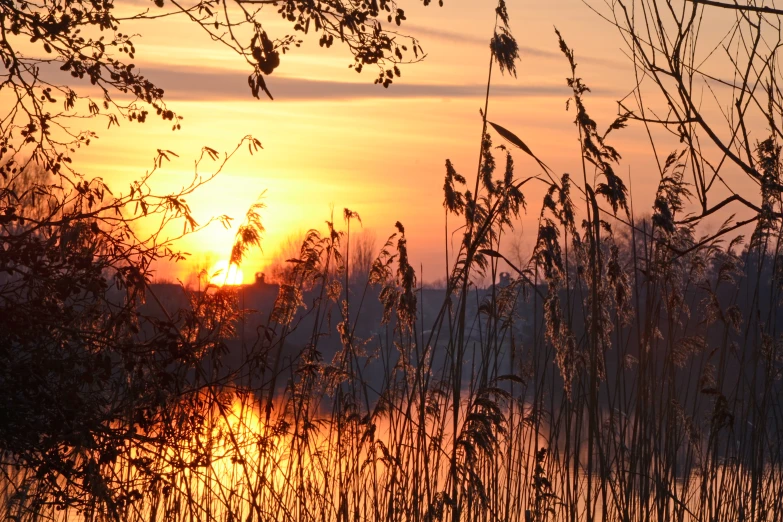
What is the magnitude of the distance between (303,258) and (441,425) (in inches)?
45.1

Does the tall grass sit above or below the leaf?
below

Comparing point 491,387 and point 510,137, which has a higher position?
point 510,137

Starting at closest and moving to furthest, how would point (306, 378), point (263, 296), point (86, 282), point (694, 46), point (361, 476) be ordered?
point (694, 46)
point (86, 282)
point (306, 378)
point (361, 476)
point (263, 296)

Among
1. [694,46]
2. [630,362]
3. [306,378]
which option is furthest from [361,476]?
[694,46]

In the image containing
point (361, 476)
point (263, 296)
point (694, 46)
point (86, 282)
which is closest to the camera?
point (694, 46)

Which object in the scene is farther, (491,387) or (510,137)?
(491,387)

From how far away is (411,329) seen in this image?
4.14 meters

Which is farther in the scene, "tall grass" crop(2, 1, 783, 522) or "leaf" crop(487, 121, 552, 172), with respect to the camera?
"tall grass" crop(2, 1, 783, 522)

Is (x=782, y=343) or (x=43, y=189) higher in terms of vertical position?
(x=43, y=189)

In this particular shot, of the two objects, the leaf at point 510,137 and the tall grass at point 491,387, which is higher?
the leaf at point 510,137

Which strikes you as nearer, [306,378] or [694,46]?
[694,46]

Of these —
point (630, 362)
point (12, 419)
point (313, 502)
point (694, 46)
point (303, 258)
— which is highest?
point (694, 46)

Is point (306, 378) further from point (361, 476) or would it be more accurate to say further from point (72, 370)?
point (72, 370)

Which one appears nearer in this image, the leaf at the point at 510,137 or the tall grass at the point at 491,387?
the leaf at the point at 510,137
